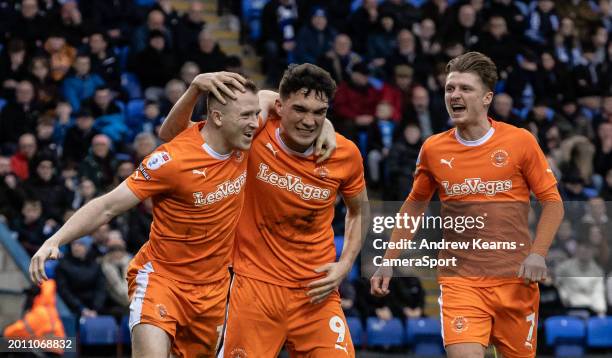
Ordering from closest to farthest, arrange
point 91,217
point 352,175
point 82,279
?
1. point 91,217
2. point 352,175
3. point 82,279

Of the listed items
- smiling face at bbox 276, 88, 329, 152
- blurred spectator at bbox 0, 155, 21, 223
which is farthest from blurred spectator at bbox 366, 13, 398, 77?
smiling face at bbox 276, 88, 329, 152

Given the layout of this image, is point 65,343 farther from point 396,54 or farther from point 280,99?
point 396,54

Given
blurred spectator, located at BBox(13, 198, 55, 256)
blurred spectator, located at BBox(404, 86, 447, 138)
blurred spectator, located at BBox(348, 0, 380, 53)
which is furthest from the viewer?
blurred spectator, located at BBox(348, 0, 380, 53)

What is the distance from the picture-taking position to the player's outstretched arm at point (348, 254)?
8758 mm

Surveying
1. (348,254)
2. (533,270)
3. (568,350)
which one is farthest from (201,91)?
(568,350)

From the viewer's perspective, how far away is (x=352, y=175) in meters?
8.96

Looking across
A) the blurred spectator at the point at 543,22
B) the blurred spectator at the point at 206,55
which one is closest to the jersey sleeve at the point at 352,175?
the blurred spectator at the point at 206,55

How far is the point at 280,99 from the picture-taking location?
28.9 feet

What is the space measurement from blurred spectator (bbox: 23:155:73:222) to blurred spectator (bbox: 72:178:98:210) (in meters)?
0.07

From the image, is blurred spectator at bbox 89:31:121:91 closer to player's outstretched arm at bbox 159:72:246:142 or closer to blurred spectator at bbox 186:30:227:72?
blurred spectator at bbox 186:30:227:72

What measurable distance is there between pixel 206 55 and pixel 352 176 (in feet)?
28.6

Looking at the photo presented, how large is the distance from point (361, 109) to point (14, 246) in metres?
5.37

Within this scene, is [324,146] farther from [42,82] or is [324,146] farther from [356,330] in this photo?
[42,82]

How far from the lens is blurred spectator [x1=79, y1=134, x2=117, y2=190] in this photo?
15.0 m
